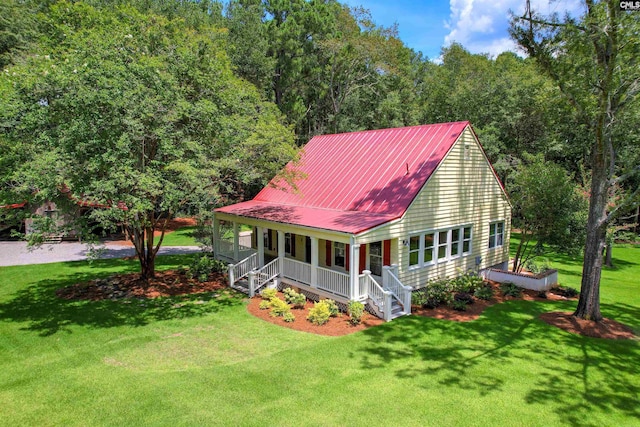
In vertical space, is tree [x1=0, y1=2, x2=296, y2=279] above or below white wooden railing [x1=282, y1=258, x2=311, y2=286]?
above

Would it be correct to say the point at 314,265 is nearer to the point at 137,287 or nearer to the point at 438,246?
the point at 438,246

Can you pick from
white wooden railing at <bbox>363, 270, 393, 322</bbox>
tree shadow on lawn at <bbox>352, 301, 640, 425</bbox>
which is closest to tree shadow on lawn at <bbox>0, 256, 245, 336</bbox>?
white wooden railing at <bbox>363, 270, 393, 322</bbox>

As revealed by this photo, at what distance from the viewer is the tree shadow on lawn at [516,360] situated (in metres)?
8.23

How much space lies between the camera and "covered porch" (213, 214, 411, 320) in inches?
500

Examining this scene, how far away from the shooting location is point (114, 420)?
711 cm

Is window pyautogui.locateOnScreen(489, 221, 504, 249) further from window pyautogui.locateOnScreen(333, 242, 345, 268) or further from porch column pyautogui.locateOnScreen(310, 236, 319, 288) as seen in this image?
porch column pyautogui.locateOnScreen(310, 236, 319, 288)

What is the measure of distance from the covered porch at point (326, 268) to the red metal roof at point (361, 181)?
2.44 feet

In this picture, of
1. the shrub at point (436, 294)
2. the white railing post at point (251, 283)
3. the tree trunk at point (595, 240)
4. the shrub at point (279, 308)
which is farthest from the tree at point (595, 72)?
the white railing post at point (251, 283)

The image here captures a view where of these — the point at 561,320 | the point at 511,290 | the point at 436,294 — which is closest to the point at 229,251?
the point at 436,294

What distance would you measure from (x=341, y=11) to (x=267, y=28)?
799cm

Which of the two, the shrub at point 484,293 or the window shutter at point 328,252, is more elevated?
the window shutter at point 328,252

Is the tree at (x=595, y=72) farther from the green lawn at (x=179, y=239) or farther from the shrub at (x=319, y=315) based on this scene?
the green lawn at (x=179, y=239)

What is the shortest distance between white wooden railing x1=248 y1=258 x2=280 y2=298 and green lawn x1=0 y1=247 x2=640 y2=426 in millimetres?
1604

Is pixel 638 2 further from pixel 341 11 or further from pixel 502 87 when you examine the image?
pixel 341 11
